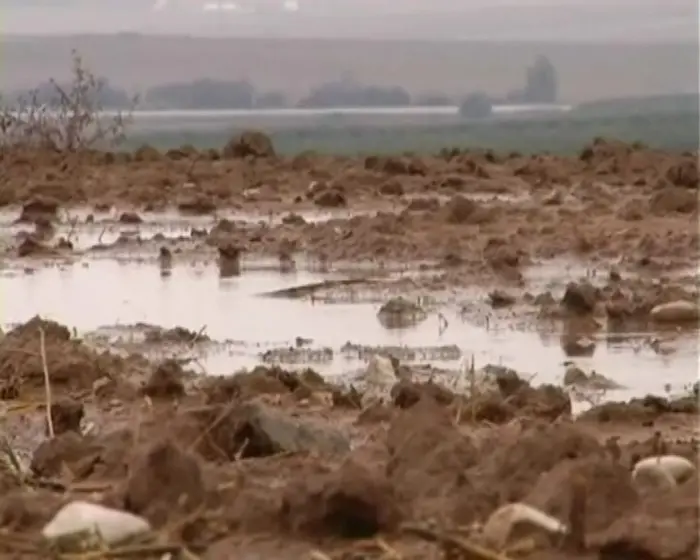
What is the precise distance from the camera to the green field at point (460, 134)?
2664cm

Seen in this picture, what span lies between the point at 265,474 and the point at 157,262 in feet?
18.7

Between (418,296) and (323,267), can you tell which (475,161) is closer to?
(323,267)

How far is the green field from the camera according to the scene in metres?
26.6

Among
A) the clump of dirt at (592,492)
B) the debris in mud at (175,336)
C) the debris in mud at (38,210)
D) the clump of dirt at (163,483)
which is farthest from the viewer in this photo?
the debris in mud at (38,210)

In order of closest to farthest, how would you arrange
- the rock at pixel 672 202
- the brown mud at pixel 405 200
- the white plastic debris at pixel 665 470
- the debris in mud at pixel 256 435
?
the white plastic debris at pixel 665 470
the debris in mud at pixel 256 435
the brown mud at pixel 405 200
the rock at pixel 672 202

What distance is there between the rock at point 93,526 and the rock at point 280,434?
0.65 meters

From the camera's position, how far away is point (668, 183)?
41.9 ft

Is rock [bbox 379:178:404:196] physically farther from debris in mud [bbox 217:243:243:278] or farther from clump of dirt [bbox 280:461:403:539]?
clump of dirt [bbox 280:461:403:539]

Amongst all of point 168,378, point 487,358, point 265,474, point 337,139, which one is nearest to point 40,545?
point 265,474

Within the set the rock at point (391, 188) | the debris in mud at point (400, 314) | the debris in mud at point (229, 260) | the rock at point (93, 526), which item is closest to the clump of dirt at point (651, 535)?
the rock at point (93, 526)

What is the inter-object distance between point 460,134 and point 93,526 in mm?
28034

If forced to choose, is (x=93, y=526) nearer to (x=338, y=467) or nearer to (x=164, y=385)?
(x=338, y=467)

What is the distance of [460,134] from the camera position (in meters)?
30.8

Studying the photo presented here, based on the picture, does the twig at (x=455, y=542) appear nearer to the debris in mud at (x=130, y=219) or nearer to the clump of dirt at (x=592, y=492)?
the clump of dirt at (x=592, y=492)
